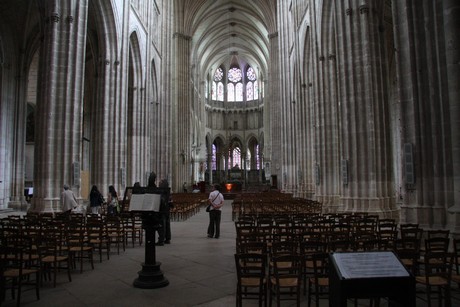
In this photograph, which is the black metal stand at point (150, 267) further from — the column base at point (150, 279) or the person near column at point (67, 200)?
the person near column at point (67, 200)

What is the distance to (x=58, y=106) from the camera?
1476 cm

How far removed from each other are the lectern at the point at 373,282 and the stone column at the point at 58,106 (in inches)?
529

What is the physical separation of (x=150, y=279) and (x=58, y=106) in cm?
1123

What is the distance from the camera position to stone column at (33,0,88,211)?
1425cm

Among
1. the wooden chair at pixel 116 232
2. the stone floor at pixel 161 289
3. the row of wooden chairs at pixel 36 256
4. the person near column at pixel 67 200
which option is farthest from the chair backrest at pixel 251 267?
the person near column at pixel 67 200

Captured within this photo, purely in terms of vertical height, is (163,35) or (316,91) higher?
(163,35)

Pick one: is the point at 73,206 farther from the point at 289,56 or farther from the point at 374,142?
the point at 289,56

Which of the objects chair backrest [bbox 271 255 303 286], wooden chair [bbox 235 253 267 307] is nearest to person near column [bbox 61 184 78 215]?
wooden chair [bbox 235 253 267 307]

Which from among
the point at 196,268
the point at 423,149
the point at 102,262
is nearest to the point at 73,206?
the point at 102,262

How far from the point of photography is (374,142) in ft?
47.1

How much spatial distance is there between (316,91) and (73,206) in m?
15.3

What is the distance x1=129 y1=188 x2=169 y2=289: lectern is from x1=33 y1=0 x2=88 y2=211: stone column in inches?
369

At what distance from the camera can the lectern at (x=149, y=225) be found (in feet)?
19.8

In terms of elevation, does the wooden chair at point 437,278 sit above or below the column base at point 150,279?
above
